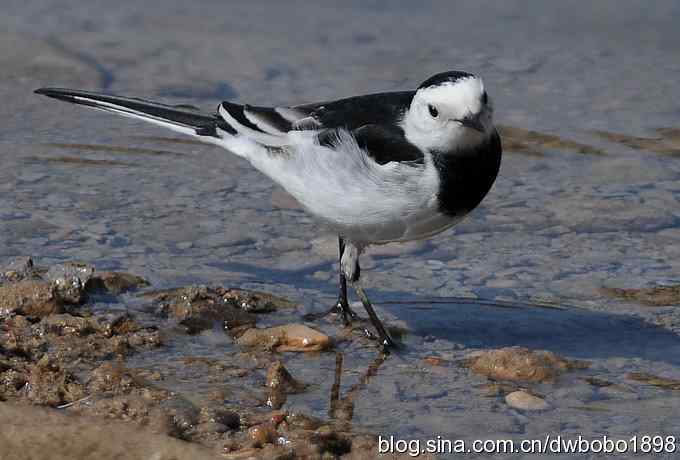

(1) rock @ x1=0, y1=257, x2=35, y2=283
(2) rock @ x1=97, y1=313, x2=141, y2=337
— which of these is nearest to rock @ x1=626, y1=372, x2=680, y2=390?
(2) rock @ x1=97, y1=313, x2=141, y2=337

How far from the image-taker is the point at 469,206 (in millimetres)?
4969


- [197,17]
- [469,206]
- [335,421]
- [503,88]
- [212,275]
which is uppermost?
[197,17]

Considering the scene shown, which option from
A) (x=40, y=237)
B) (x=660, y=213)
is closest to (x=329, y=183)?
(x=40, y=237)

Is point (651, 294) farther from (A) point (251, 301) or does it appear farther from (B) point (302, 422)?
(B) point (302, 422)

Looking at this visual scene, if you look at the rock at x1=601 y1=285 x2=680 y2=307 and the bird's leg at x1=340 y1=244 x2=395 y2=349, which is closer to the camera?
the bird's leg at x1=340 y1=244 x2=395 y2=349

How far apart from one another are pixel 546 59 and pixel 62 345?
18.6 ft

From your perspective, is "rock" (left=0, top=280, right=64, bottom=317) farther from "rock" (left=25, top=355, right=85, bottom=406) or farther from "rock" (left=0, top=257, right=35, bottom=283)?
"rock" (left=25, top=355, right=85, bottom=406)

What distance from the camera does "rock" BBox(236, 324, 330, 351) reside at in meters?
4.99

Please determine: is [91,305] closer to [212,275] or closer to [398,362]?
[212,275]

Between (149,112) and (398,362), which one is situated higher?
(149,112)

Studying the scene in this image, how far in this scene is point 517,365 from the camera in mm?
4766

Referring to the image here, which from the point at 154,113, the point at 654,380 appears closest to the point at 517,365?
the point at 654,380

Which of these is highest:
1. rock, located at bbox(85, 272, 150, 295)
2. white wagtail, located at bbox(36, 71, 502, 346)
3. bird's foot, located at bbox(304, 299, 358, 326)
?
white wagtail, located at bbox(36, 71, 502, 346)

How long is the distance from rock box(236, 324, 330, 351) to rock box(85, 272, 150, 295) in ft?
2.21
